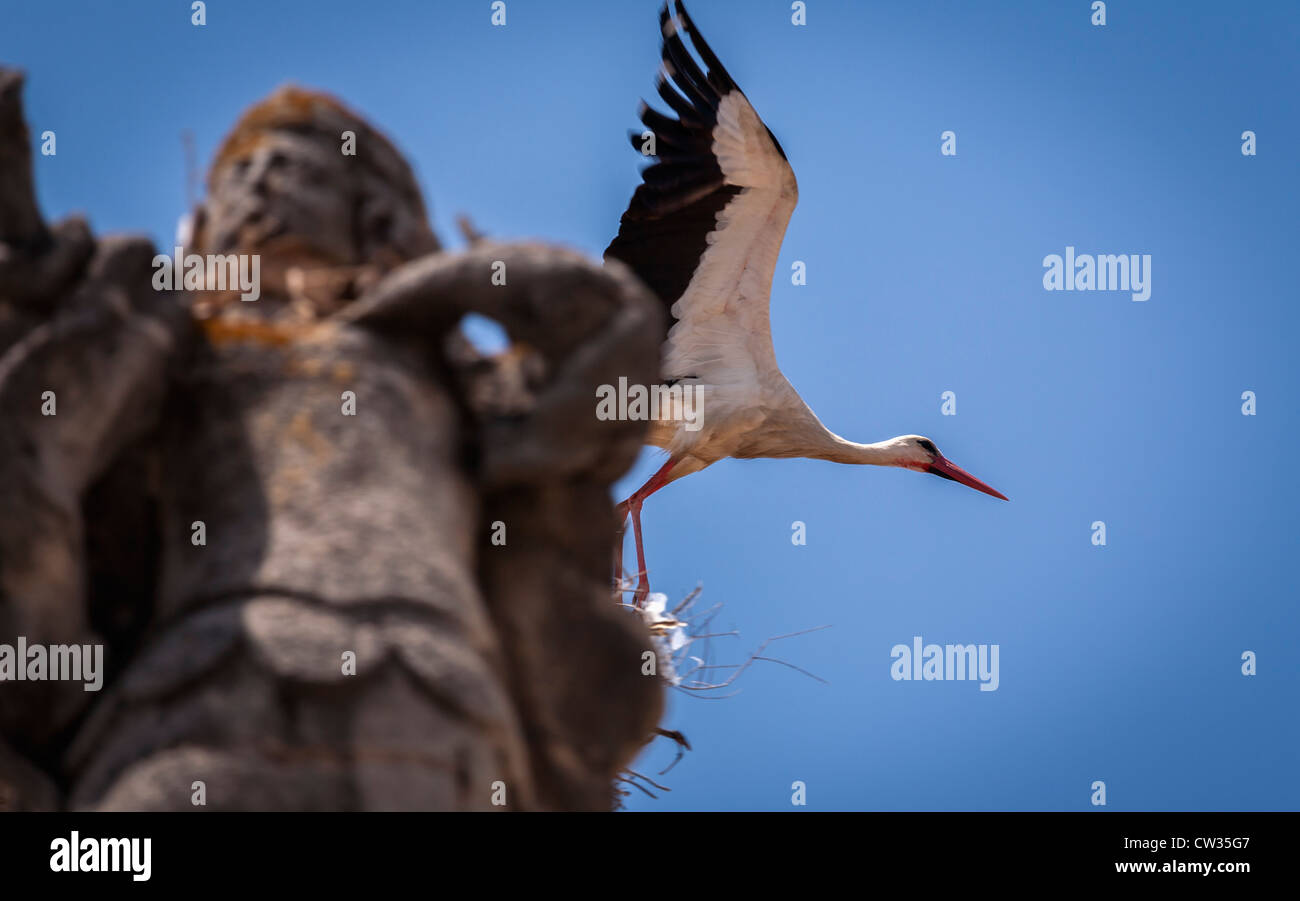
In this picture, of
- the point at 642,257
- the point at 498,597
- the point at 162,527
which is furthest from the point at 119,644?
the point at 642,257

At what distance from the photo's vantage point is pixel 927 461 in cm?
1325

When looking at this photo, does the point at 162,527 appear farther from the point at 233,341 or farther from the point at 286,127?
the point at 286,127

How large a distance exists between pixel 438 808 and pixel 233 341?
2.98 feet

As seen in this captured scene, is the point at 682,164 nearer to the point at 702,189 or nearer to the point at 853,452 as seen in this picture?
the point at 702,189

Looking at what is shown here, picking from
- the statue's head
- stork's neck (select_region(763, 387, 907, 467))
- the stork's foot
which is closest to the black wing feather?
stork's neck (select_region(763, 387, 907, 467))

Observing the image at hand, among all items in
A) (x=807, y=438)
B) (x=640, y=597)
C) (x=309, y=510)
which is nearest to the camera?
(x=309, y=510)

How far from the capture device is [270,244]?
3.00 metres

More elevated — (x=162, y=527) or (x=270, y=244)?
(x=270, y=244)

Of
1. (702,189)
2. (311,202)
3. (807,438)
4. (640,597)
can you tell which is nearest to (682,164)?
(702,189)

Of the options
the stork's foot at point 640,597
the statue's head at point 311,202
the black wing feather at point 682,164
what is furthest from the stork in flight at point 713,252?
the statue's head at point 311,202

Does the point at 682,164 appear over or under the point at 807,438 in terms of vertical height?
over

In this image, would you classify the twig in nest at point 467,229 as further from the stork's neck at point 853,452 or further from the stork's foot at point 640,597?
the stork's neck at point 853,452

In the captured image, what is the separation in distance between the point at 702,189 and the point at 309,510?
26.2ft
